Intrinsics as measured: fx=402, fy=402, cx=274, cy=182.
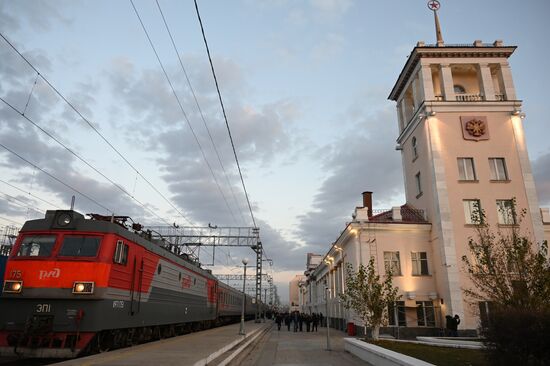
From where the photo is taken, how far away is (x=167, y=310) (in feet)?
58.8

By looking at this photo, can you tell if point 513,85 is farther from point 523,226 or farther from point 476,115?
point 523,226

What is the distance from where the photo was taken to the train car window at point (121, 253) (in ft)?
41.5

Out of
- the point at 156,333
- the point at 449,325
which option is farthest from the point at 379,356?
the point at 449,325

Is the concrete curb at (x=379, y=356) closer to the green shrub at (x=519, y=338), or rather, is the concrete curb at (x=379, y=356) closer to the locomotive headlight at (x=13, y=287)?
the green shrub at (x=519, y=338)

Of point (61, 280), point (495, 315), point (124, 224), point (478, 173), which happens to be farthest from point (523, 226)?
point (61, 280)

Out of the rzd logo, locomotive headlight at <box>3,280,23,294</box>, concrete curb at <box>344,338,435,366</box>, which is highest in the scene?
the rzd logo

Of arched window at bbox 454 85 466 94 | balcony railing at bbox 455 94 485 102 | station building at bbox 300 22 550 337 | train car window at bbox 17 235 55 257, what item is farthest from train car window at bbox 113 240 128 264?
arched window at bbox 454 85 466 94

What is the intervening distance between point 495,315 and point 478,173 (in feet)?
75.6

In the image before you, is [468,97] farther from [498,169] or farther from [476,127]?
[498,169]

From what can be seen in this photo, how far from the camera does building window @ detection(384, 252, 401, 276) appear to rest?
2798cm

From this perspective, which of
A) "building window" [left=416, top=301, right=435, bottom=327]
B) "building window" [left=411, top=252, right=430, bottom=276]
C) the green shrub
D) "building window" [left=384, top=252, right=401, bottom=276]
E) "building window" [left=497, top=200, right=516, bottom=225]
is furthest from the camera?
"building window" [left=411, top=252, right=430, bottom=276]

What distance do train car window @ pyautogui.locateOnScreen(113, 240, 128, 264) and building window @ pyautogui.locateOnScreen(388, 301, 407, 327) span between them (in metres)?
19.5

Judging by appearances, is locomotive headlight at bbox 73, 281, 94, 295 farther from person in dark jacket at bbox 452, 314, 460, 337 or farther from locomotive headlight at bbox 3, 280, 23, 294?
person in dark jacket at bbox 452, 314, 460, 337

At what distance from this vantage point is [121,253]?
1297 cm
